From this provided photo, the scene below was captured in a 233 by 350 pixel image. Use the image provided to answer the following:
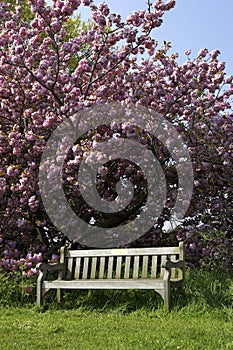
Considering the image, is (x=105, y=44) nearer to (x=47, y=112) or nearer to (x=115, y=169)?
(x=47, y=112)

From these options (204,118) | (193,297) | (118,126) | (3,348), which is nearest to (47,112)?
(118,126)

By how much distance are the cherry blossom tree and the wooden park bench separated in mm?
864

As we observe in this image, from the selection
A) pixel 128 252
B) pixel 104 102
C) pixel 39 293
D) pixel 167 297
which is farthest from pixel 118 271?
pixel 104 102

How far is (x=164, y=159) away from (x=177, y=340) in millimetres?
4037

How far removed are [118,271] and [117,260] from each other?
0.18m

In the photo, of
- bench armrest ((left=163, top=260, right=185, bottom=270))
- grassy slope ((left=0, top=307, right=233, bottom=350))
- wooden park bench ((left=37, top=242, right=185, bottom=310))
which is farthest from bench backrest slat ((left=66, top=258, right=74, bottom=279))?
bench armrest ((left=163, top=260, right=185, bottom=270))

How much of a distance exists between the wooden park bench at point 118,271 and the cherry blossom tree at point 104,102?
Answer: 0.86 meters

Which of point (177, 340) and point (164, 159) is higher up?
point (164, 159)

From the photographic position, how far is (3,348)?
4.83 metres

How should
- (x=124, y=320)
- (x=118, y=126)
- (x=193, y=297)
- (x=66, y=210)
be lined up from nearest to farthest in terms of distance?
(x=124, y=320) → (x=193, y=297) → (x=118, y=126) → (x=66, y=210)

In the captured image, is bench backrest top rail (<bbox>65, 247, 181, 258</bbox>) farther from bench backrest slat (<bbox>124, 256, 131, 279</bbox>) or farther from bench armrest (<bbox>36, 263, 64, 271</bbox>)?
bench armrest (<bbox>36, 263, 64, 271</bbox>)

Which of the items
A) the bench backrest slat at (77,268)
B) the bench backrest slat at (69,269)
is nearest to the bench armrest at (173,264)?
the bench backrest slat at (77,268)

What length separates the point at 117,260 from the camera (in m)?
7.29

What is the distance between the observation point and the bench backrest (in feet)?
22.8
